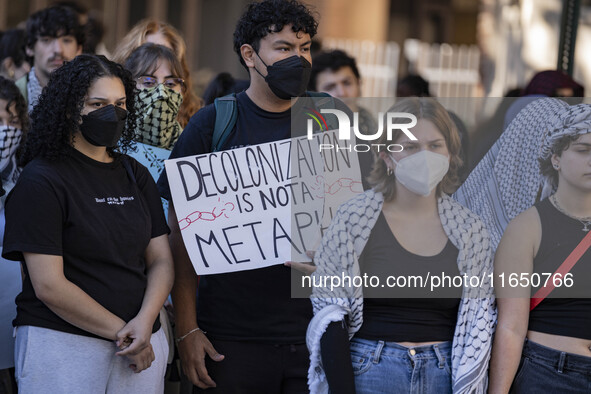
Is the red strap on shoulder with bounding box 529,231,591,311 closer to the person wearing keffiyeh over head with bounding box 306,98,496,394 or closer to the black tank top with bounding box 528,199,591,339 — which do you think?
the black tank top with bounding box 528,199,591,339

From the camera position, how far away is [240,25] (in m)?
3.65

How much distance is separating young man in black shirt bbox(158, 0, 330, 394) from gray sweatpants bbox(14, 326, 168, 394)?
0.38 m

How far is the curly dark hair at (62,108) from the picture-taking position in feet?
10.8

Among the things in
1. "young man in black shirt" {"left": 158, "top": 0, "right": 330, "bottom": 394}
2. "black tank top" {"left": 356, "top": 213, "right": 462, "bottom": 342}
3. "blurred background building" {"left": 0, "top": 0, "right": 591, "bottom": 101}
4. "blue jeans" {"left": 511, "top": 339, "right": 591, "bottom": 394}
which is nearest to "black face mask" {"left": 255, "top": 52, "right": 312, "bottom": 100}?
"young man in black shirt" {"left": 158, "top": 0, "right": 330, "bottom": 394}

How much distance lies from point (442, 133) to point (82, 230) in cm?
139

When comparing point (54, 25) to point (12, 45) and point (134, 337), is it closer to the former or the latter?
point (12, 45)

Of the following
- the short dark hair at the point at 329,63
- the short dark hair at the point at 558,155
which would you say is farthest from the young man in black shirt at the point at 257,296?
the short dark hair at the point at 329,63

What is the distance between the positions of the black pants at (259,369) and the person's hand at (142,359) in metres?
0.27

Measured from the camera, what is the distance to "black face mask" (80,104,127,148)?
3.32 meters

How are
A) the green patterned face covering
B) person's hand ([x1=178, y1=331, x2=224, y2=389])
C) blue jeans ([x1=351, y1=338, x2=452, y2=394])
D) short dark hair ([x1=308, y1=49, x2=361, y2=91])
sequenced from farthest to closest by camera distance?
short dark hair ([x1=308, y1=49, x2=361, y2=91]) → the green patterned face covering → person's hand ([x1=178, y1=331, x2=224, y2=389]) → blue jeans ([x1=351, y1=338, x2=452, y2=394])

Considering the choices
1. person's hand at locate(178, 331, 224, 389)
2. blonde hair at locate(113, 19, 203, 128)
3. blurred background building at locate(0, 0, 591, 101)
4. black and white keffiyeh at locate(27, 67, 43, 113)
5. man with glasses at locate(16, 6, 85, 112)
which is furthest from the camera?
blurred background building at locate(0, 0, 591, 101)

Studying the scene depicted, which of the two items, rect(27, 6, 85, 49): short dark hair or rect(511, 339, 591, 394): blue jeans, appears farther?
rect(27, 6, 85, 49): short dark hair

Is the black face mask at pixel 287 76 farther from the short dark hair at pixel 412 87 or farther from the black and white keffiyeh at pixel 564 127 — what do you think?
the short dark hair at pixel 412 87

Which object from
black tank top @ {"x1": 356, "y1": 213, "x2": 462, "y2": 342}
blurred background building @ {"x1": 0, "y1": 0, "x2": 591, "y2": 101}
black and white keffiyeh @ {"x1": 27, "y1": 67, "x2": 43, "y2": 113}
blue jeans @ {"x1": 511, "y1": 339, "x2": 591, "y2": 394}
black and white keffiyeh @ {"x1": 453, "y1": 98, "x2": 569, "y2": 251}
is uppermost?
blurred background building @ {"x1": 0, "y1": 0, "x2": 591, "y2": 101}
